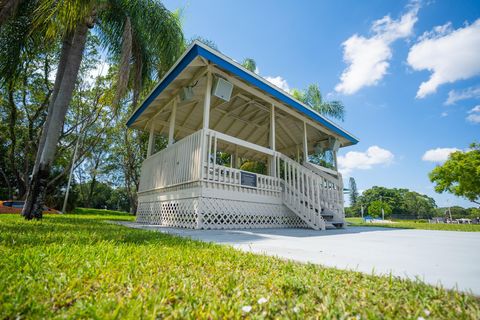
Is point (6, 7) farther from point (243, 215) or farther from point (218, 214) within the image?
point (243, 215)

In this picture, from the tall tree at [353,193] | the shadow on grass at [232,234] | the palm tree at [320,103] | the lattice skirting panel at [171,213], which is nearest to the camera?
the shadow on grass at [232,234]

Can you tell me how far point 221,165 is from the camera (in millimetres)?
9500

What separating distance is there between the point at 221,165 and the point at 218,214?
3.12 m

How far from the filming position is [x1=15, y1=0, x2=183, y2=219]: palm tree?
240 inches

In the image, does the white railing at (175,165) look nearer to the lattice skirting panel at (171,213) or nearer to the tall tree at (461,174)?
the lattice skirting panel at (171,213)

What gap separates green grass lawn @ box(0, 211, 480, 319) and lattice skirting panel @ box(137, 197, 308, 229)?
4.48 meters

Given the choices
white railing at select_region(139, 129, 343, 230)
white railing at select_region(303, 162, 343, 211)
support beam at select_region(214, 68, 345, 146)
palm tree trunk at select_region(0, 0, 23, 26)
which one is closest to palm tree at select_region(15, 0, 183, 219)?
palm tree trunk at select_region(0, 0, 23, 26)

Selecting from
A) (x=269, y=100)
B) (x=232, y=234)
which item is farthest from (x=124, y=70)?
(x=232, y=234)

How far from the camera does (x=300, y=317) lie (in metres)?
1.09

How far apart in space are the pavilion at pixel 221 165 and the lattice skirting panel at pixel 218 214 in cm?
3

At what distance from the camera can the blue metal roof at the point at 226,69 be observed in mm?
6568

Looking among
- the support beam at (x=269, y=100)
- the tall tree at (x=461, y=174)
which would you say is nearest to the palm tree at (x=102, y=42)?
the support beam at (x=269, y=100)

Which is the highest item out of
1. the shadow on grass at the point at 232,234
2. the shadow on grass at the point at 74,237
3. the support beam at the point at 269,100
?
the support beam at the point at 269,100

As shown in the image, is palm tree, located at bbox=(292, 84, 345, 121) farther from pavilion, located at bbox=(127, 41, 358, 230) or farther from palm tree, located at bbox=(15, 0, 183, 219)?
palm tree, located at bbox=(15, 0, 183, 219)
